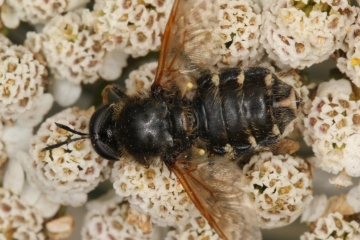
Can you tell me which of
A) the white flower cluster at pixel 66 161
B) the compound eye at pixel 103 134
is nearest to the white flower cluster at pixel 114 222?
the white flower cluster at pixel 66 161

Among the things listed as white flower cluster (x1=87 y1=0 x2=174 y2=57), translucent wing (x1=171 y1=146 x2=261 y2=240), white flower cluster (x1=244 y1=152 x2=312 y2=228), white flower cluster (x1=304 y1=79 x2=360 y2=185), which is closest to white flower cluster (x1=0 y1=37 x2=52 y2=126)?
white flower cluster (x1=87 y1=0 x2=174 y2=57)

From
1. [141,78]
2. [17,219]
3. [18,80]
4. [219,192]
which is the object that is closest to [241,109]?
[219,192]

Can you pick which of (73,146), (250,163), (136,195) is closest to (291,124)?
(250,163)

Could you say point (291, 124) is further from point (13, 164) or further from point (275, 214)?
point (13, 164)

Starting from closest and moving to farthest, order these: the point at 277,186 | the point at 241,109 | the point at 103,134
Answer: the point at 241,109 < the point at 103,134 < the point at 277,186

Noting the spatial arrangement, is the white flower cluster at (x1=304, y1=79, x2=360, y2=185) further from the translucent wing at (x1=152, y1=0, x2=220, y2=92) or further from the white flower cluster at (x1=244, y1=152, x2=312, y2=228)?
the translucent wing at (x1=152, y1=0, x2=220, y2=92)

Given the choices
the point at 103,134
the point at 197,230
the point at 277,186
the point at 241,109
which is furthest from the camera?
the point at 197,230

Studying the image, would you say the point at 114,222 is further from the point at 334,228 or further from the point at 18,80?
the point at 334,228

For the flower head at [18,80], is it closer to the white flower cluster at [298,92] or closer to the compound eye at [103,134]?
the compound eye at [103,134]
